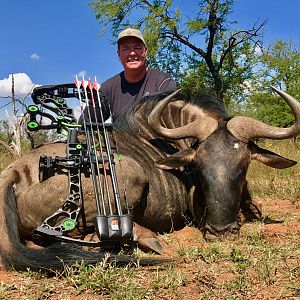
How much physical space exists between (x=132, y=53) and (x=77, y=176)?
8.62ft

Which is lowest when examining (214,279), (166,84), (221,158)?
(214,279)

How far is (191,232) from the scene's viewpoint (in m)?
3.84

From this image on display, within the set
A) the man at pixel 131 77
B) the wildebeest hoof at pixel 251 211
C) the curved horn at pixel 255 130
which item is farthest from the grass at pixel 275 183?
the man at pixel 131 77

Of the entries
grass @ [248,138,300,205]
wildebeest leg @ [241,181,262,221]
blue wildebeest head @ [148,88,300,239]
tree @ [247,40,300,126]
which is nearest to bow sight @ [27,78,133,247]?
blue wildebeest head @ [148,88,300,239]

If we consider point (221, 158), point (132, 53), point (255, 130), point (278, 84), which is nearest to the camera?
point (221, 158)

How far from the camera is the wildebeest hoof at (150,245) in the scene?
10.5ft

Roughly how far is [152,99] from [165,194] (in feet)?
3.44

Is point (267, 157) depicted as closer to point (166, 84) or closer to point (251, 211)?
point (251, 211)

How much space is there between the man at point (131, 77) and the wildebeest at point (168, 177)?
109 cm

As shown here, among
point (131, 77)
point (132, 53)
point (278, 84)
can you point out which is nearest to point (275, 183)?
point (131, 77)

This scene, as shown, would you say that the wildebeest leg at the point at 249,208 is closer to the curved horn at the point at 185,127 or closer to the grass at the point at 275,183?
the curved horn at the point at 185,127

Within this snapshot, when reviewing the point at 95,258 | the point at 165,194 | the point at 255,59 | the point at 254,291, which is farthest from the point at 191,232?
the point at 255,59

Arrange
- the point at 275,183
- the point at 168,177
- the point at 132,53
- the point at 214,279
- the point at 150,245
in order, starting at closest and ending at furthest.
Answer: the point at 214,279 → the point at 150,245 → the point at 168,177 → the point at 132,53 → the point at 275,183

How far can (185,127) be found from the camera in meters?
3.93
